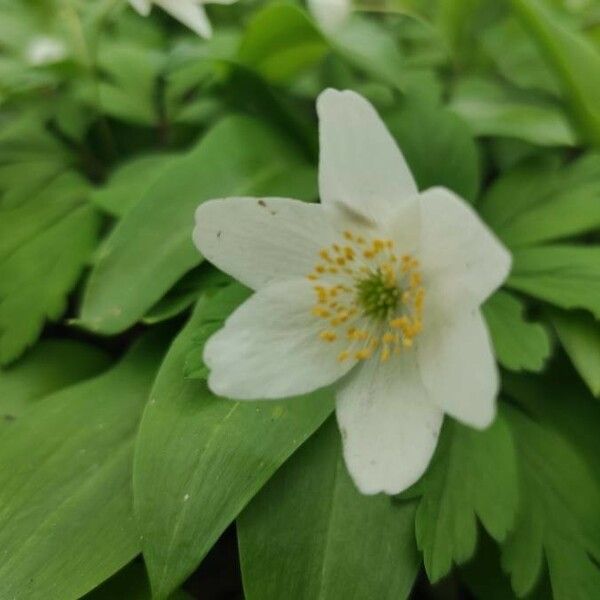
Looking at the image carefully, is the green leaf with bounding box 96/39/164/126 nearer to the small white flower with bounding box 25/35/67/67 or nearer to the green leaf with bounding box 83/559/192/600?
the small white flower with bounding box 25/35/67/67

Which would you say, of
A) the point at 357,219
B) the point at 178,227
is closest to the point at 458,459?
the point at 357,219

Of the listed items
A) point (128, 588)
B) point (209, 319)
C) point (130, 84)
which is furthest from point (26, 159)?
point (128, 588)

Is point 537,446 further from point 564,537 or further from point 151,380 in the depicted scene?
point 151,380

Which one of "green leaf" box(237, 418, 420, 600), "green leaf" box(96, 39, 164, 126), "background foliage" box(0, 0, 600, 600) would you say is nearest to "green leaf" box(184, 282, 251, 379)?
"background foliage" box(0, 0, 600, 600)

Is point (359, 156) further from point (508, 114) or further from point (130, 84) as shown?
point (130, 84)

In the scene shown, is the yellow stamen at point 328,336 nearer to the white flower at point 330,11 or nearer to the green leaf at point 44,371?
the green leaf at point 44,371

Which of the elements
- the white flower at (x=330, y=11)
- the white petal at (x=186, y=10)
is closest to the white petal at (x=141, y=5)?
the white petal at (x=186, y=10)

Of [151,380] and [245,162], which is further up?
[245,162]
